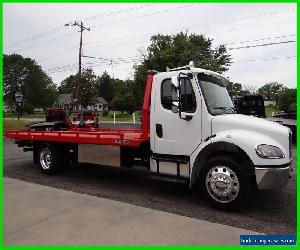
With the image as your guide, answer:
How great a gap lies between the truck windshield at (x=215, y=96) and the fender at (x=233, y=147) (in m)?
0.59

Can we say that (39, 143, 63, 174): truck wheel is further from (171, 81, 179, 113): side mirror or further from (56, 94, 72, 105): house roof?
(56, 94, 72, 105): house roof

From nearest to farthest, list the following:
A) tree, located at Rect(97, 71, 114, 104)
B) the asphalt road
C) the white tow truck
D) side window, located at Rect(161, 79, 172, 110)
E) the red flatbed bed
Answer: the asphalt road < the white tow truck < side window, located at Rect(161, 79, 172, 110) < the red flatbed bed < tree, located at Rect(97, 71, 114, 104)

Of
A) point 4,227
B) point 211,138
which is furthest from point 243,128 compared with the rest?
point 4,227

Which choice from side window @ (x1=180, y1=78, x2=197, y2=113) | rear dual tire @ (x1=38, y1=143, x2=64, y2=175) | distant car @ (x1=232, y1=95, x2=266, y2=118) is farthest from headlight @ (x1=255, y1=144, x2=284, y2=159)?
distant car @ (x1=232, y1=95, x2=266, y2=118)

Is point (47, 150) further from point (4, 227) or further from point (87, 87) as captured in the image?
point (87, 87)

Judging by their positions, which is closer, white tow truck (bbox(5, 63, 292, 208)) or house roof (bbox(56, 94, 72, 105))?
white tow truck (bbox(5, 63, 292, 208))

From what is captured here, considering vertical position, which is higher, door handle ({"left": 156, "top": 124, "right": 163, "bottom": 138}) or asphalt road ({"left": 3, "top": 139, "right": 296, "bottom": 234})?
door handle ({"left": 156, "top": 124, "right": 163, "bottom": 138})

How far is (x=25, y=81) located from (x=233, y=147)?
322ft

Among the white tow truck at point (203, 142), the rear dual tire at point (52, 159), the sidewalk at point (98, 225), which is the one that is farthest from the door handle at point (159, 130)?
the rear dual tire at point (52, 159)

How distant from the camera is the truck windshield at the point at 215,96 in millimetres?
6027

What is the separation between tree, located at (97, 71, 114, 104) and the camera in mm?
100312

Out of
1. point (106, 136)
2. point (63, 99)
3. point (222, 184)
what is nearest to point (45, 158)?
point (106, 136)

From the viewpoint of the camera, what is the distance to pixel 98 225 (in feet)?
16.1

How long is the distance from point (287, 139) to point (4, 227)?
4.75 metres
